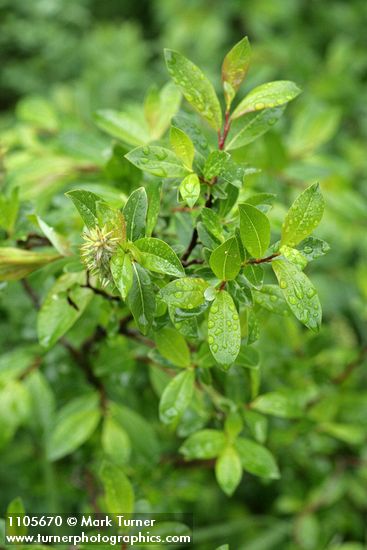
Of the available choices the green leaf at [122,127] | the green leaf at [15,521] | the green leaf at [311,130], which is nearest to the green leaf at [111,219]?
the green leaf at [122,127]

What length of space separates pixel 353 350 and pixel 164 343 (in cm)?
83

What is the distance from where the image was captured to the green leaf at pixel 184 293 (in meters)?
0.72

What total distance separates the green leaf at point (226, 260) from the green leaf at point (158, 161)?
126mm

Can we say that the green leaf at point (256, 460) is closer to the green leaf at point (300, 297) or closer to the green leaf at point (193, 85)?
the green leaf at point (300, 297)

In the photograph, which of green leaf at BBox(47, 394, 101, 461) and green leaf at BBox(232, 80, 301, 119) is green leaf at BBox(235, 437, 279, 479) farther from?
green leaf at BBox(232, 80, 301, 119)

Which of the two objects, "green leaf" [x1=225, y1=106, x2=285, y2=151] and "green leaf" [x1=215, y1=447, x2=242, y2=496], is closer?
"green leaf" [x1=225, y1=106, x2=285, y2=151]

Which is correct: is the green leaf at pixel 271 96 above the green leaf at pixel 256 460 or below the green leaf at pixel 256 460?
above

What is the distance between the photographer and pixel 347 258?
87.6 inches

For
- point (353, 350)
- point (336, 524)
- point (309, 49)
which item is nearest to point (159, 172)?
point (353, 350)

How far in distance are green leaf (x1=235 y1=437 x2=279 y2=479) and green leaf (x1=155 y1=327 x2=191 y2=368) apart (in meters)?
0.21

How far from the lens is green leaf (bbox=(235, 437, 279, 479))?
3.28ft

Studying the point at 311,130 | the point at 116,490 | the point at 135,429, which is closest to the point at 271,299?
the point at 116,490

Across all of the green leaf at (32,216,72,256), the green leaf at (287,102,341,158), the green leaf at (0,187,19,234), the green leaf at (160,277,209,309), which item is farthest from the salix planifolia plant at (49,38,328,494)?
the green leaf at (287,102,341,158)

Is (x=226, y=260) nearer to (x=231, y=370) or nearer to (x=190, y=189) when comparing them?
(x=190, y=189)
